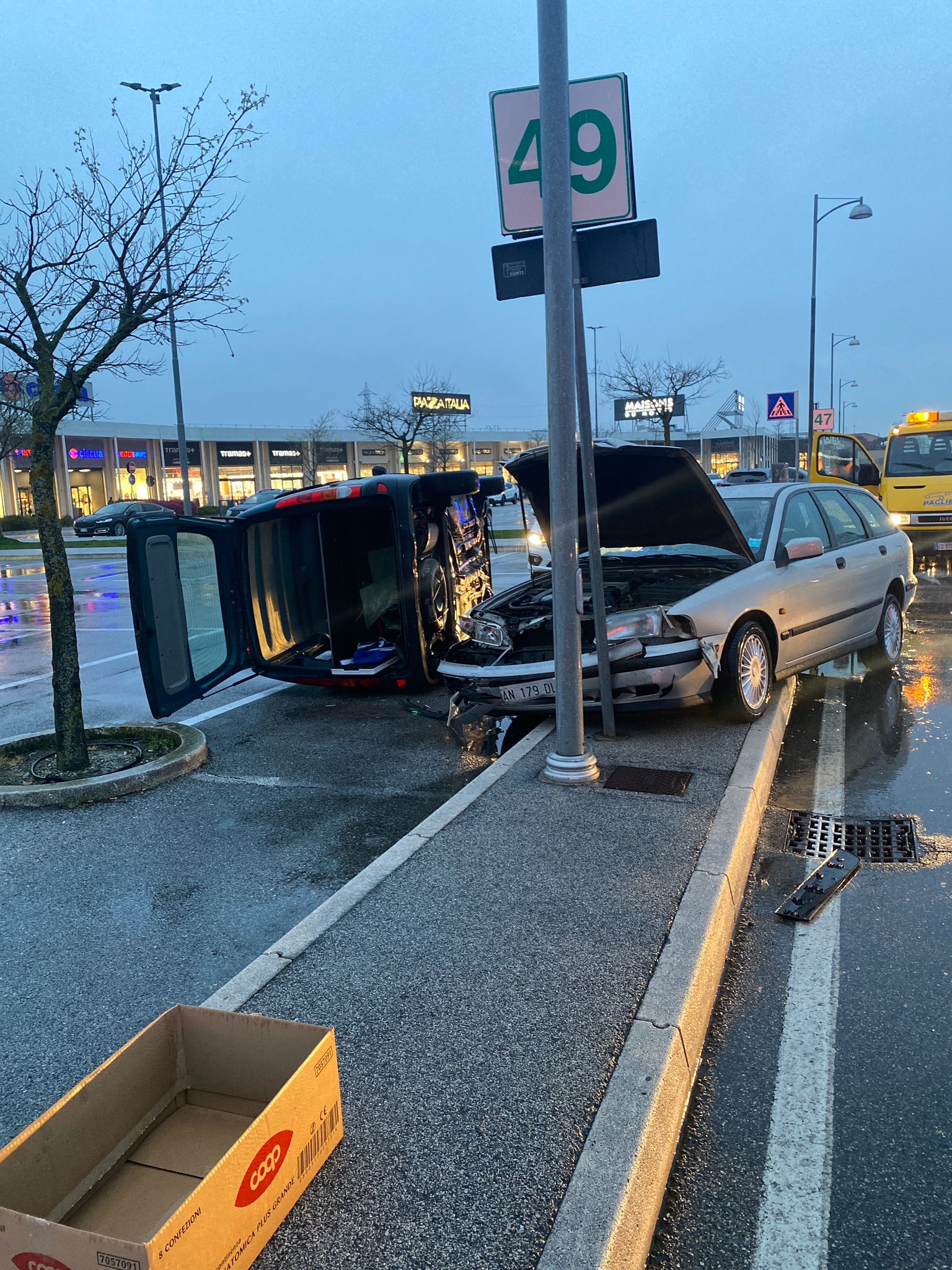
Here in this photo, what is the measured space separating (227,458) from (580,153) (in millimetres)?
66719

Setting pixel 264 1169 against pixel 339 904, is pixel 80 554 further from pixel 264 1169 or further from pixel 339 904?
pixel 264 1169

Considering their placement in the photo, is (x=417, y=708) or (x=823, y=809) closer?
(x=823, y=809)

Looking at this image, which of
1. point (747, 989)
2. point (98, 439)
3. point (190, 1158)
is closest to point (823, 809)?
point (747, 989)

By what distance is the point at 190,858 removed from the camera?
4789 mm

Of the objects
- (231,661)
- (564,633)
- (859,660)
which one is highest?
(564,633)

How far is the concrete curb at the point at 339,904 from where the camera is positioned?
3.13 meters

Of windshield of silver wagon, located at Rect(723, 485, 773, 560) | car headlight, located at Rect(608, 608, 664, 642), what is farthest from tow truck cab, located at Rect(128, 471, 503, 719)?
windshield of silver wagon, located at Rect(723, 485, 773, 560)

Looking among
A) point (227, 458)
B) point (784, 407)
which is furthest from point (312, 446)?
point (784, 407)

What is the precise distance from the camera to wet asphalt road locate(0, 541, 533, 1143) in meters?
3.35

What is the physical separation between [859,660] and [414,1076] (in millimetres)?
7501

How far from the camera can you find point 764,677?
6.56 meters

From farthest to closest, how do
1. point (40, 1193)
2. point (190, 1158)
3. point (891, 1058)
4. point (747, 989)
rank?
1. point (747, 989)
2. point (891, 1058)
3. point (190, 1158)
4. point (40, 1193)

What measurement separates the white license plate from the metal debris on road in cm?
214

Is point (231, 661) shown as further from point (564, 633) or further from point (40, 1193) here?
point (40, 1193)
